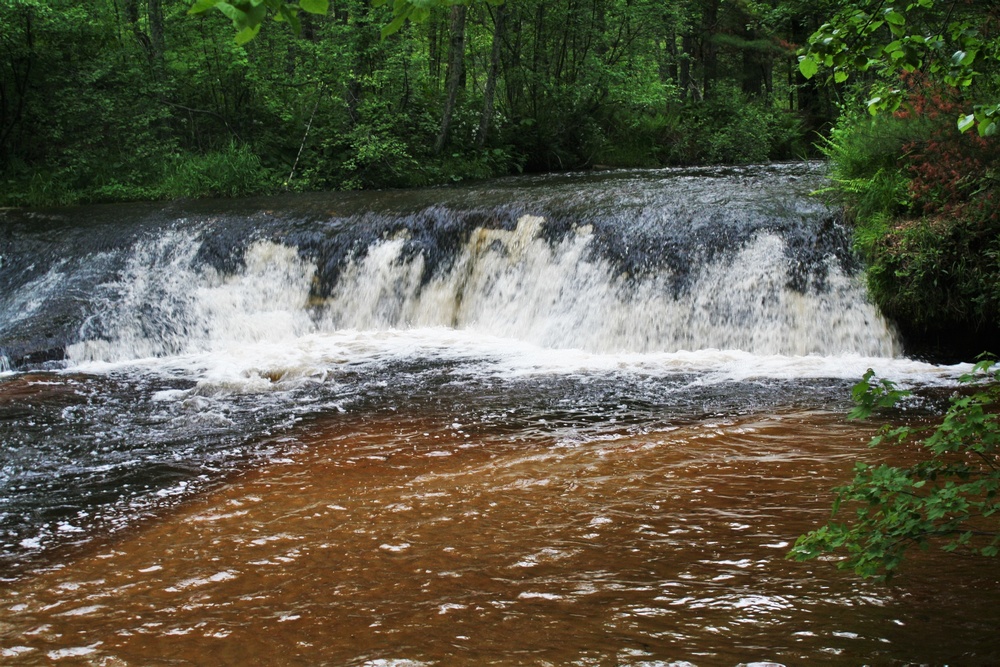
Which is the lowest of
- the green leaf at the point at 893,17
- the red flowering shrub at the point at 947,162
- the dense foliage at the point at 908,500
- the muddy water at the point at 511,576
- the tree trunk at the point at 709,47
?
the muddy water at the point at 511,576

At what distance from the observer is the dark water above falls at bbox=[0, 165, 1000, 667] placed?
3.51m

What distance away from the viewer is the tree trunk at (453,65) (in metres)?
16.9

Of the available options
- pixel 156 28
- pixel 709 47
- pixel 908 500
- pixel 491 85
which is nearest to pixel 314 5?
pixel 908 500

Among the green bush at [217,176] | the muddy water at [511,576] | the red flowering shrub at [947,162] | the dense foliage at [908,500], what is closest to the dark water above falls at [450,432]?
the muddy water at [511,576]

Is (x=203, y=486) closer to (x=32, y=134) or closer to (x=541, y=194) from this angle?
(x=541, y=194)

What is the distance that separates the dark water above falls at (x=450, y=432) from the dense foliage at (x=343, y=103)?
2463 mm

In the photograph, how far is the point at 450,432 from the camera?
6.49 metres

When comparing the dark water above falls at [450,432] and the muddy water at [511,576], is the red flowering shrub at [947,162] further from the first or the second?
the muddy water at [511,576]

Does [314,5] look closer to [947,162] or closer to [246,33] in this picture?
[246,33]

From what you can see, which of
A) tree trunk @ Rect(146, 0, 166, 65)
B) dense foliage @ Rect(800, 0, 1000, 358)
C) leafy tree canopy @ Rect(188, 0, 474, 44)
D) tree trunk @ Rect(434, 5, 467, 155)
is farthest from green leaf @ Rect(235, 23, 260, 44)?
tree trunk @ Rect(146, 0, 166, 65)

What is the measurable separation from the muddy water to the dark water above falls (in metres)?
0.02

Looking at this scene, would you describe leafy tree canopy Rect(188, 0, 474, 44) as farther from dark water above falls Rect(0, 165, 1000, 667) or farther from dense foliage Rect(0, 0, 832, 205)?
dense foliage Rect(0, 0, 832, 205)

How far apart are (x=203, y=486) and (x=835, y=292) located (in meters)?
6.57

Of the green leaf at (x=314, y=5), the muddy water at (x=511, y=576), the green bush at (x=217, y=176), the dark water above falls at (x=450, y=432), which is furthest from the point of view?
the green bush at (x=217, y=176)
